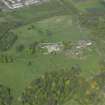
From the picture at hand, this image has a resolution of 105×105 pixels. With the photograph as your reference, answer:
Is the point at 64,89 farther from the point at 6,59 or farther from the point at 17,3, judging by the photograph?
the point at 17,3

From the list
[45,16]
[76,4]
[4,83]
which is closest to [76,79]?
[4,83]

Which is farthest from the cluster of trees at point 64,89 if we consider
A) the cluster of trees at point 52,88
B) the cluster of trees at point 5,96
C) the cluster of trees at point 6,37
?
the cluster of trees at point 6,37

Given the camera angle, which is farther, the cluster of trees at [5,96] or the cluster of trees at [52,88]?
the cluster of trees at [52,88]

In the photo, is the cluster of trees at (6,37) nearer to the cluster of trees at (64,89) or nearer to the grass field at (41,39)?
the grass field at (41,39)

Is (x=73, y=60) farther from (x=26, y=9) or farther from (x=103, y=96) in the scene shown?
(x=26, y=9)

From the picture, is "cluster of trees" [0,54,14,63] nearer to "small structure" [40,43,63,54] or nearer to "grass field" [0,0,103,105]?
"grass field" [0,0,103,105]

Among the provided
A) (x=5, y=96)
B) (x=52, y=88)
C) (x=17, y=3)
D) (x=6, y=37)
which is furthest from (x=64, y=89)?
(x=17, y=3)
